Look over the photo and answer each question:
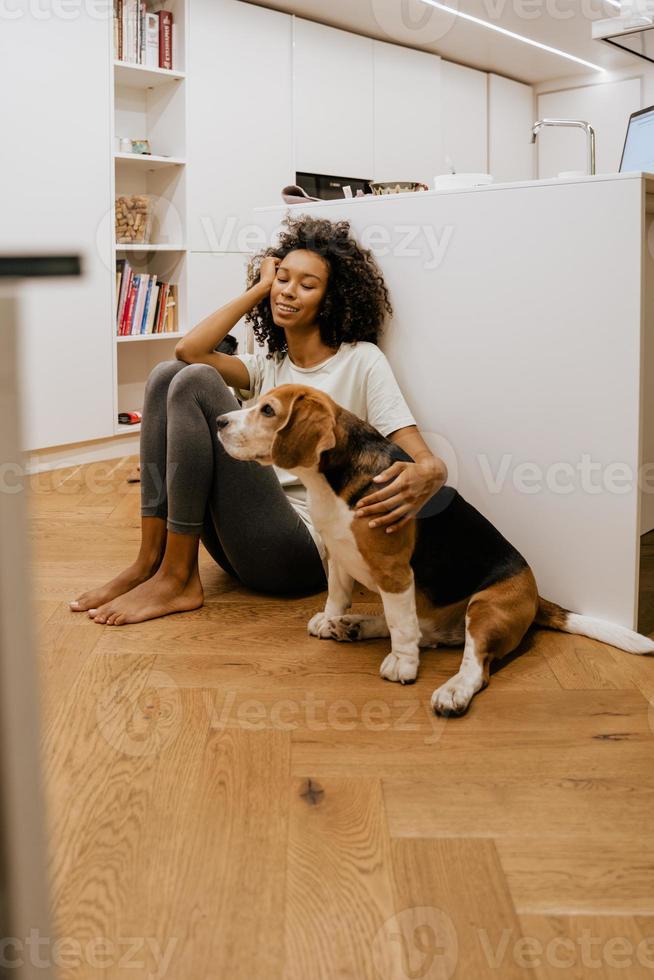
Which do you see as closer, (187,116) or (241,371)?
(241,371)

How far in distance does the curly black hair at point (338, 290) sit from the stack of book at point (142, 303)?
211cm

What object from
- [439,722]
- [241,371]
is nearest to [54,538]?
[241,371]

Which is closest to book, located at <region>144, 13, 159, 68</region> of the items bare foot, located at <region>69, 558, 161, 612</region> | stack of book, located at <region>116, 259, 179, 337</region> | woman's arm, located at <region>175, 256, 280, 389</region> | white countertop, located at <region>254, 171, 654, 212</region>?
stack of book, located at <region>116, 259, 179, 337</region>

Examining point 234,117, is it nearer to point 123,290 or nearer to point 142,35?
point 142,35

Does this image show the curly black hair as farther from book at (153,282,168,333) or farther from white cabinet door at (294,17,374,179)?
white cabinet door at (294,17,374,179)

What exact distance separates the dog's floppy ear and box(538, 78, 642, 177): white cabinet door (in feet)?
18.8

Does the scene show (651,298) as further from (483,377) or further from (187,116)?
(187,116)

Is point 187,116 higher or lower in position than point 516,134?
lower

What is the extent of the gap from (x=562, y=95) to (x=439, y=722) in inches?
253

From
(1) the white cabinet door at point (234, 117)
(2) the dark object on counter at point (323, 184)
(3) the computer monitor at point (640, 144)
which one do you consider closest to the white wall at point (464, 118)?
(2) the dark object on counter at point (323, 184)

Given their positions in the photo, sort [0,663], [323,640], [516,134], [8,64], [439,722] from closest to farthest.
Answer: [0,663] → [439,722] → [323,640] → [8,64] → [516,134]

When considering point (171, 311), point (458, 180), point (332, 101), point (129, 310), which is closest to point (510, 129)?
point (332, 101)

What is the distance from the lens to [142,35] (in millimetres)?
4273

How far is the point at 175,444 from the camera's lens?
210 cm
